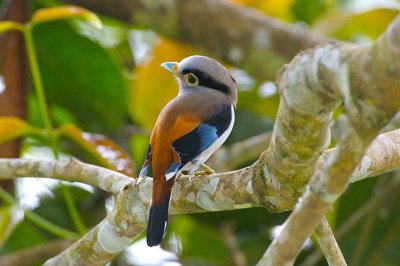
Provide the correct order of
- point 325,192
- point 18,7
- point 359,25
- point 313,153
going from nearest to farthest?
1. point 325,192
2. point 313,153
3. point 18,7
4. point 359,25

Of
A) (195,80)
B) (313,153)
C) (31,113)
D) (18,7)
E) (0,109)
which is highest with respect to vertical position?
(313,153)

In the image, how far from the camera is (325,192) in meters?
1.59

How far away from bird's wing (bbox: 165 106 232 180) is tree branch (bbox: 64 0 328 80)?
1.46 meters

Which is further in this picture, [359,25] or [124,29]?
[124,29]

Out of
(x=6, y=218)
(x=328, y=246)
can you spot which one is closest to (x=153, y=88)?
(x=6, y=218)

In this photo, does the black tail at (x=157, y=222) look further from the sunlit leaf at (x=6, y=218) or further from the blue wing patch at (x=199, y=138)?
the sunlit leaf at (x=6, y=218)

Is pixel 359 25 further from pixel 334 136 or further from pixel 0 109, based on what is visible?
pixel 0 109

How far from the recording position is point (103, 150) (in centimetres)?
318

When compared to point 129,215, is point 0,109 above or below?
below

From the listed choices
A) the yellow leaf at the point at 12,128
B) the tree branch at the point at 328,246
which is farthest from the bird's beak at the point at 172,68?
the tree branch at the point at 328,246

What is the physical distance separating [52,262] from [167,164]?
1.47ft

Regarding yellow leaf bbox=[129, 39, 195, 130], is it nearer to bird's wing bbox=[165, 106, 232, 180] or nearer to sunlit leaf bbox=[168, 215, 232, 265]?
sunlit leaf bbox=[168, 215, 232, 265]

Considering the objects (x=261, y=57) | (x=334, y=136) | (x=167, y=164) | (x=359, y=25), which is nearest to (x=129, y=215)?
(x=167, y=164)

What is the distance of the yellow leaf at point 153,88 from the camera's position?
400 cm
